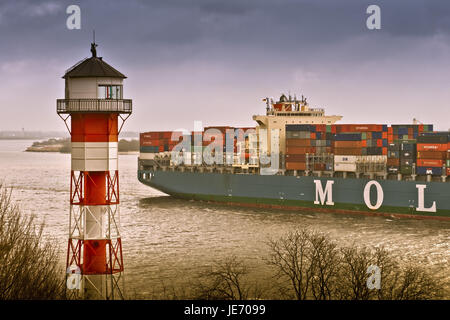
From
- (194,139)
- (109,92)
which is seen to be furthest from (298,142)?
(109,92)

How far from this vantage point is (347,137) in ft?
140

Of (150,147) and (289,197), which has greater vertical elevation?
(150,147)

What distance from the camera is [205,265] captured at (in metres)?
23.6

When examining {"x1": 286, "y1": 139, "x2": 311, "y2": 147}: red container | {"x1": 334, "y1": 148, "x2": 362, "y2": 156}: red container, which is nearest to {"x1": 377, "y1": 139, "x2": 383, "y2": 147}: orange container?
{"x1": 334, "y1": 148, "x2": 362, "y2": 156}: red container

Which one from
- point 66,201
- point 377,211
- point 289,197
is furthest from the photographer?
point 66,201

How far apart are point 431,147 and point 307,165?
31.9 feet

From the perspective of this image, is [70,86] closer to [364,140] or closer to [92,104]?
[92,104]

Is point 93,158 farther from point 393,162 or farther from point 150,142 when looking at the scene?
point 150,142

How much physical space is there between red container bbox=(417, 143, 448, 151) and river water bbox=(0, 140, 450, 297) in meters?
5.22

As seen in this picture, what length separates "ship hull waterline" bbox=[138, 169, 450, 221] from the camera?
37.9 meters

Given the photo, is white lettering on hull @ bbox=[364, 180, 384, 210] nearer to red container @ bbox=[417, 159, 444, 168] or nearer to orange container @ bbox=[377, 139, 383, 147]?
red container @ bbox=[417, 159, 444, 168]
